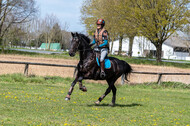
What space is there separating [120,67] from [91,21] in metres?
39.6

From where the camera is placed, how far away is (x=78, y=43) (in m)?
9.72

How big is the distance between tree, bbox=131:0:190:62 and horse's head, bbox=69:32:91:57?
82.4ft

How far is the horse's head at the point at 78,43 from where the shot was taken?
951 cm

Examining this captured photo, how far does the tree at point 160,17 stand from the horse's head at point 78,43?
25.1 metres

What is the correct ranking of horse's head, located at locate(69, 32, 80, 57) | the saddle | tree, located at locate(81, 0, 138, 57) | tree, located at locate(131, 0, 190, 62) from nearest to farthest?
horse's head, located at locate(69, 32, 80, 57) → the saddle → tree, located at locate(131, 0, 190, 62) → tree, located at locate(81, 0, 138, 57)

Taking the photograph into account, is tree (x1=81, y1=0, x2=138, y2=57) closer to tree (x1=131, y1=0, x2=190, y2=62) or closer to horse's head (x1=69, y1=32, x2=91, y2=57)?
tree (x1=131, y1=0, x2=190, y2=62)

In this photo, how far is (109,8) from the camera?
139ft

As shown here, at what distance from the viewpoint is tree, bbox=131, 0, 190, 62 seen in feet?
112

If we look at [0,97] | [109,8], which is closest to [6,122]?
[0,97]

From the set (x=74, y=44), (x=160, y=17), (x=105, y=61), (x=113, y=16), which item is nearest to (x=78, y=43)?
(x=74, y=44)

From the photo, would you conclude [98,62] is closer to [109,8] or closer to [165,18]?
[165,18]

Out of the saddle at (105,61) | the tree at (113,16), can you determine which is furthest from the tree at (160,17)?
the saddle at (105,61)

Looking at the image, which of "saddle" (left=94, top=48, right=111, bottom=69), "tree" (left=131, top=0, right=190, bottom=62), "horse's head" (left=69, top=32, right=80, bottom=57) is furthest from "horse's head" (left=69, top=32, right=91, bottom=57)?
"tree" (left=131, top=0, right=190, bottom=62)

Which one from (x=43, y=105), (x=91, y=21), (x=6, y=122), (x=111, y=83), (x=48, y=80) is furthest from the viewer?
(x=91, y=21)
